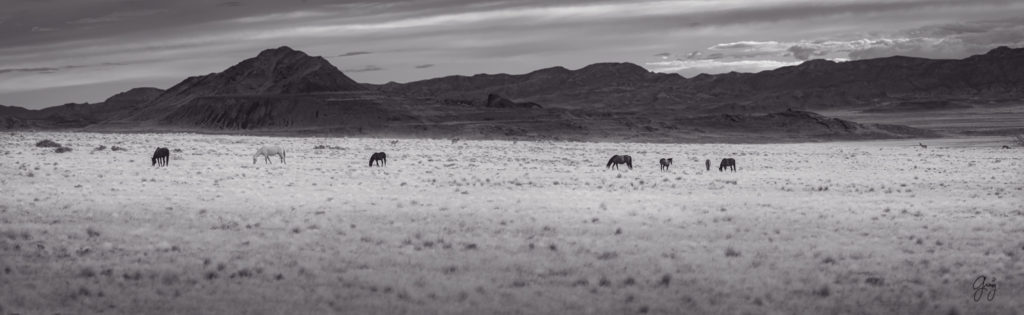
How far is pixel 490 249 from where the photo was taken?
1534cm

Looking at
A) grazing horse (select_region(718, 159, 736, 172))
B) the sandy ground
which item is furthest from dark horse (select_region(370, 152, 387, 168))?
grazing horse (select_region(718, 159, 736, 172))

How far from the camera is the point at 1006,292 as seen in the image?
12.1m

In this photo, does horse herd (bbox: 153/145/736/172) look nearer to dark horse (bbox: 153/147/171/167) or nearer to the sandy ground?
dark horse (bbox: 153/147/171/167)

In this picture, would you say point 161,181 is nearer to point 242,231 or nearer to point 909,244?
point 242,231

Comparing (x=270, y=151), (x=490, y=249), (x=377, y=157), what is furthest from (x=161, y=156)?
(x=490, y=249)

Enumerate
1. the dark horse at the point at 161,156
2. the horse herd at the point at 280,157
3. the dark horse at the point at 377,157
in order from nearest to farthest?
the dark horse at the point at 161,156, the horse herd at the point at 280,157, the dark horse at the point at 377,157

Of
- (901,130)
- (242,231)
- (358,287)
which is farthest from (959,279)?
(901,130)

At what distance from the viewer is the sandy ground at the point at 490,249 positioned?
444 inches

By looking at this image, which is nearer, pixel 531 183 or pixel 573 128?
pixel 531 183

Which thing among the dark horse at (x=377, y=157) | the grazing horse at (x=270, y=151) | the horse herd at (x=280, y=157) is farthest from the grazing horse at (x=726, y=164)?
the grazing horse at (x=270, y=151)

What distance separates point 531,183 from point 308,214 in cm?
1271

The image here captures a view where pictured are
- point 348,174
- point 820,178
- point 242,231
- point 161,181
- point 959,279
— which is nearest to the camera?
point 959,279

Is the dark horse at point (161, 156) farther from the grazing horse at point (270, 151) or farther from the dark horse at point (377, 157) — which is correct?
the dark horse at point (377, 157)

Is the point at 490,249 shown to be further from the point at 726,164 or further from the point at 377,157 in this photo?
the point at 726,164
